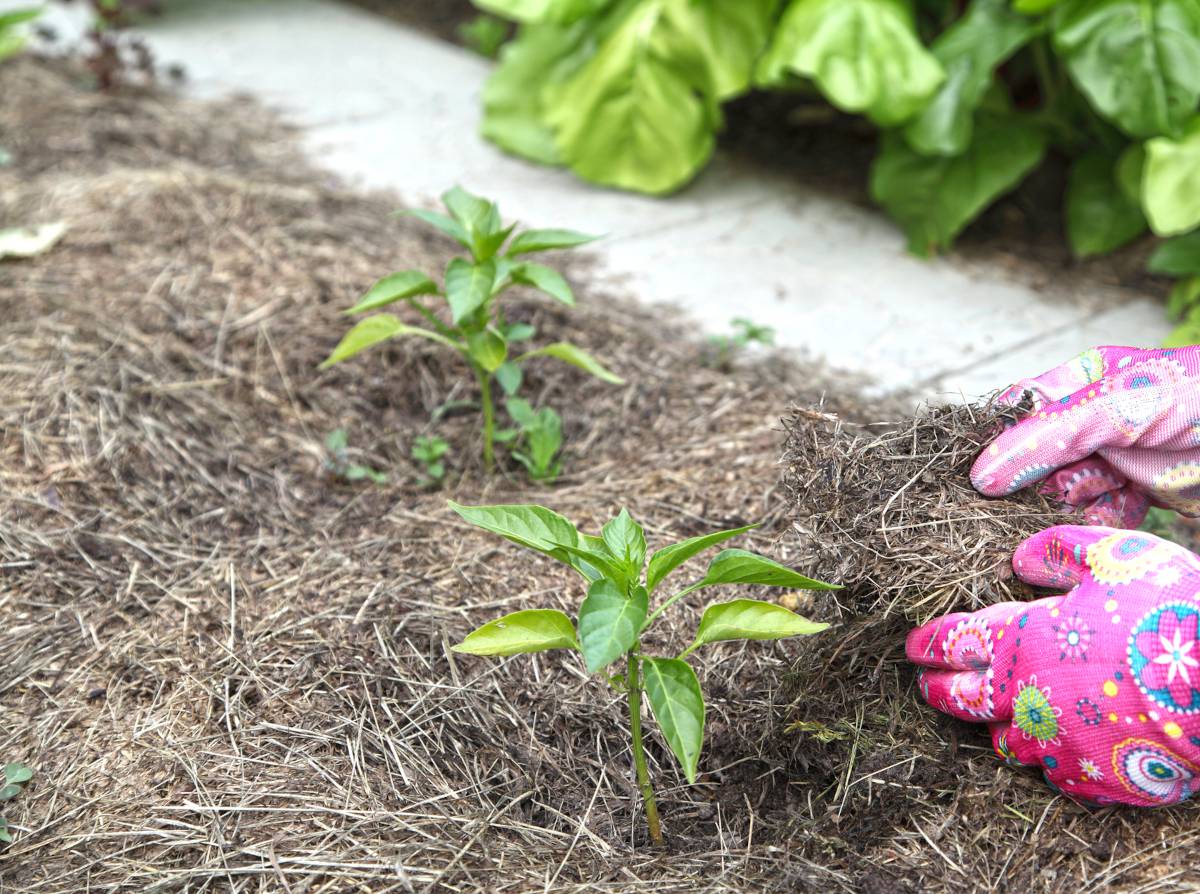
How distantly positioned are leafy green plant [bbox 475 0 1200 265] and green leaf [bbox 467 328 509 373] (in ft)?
4.40

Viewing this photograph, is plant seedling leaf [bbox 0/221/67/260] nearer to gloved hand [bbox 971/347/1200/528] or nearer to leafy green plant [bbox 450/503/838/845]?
leafy green plant [bbox 450/503/838/845]

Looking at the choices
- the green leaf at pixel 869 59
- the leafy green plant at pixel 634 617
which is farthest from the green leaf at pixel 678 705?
the green leaf at pixel 869 59

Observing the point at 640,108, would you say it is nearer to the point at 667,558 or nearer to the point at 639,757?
the point at 667,558

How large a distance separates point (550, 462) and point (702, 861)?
1.08m

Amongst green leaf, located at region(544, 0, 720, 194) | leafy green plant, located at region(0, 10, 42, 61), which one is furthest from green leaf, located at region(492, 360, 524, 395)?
leafy green plant, located at region(0, 10, 42, 61)

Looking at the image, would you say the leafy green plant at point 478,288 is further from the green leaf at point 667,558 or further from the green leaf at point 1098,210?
the green leaf at point 1098,210

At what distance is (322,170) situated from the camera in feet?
12.3

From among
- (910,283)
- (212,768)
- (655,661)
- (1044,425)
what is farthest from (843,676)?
(910,283)

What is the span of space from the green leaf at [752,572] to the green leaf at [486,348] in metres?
0.86

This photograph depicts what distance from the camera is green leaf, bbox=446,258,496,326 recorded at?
2115 mm

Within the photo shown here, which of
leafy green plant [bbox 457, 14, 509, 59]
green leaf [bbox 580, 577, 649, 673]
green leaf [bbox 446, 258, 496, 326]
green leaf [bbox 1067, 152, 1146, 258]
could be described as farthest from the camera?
leafy green plant [bbox 457, 14, 509, 59]

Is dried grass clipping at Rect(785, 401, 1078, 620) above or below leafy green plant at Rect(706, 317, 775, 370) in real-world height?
above

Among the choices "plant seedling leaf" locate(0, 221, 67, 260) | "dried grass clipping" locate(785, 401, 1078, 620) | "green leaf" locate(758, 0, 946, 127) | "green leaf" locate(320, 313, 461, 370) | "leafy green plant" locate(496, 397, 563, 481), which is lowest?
"plant seedling leaf" locate(0, 221, 67, 260)

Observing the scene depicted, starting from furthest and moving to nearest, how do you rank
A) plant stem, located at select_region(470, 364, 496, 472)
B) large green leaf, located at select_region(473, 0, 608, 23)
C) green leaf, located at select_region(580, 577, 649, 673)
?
large green leaf, located at select_region(473, 0, 608, 23) → plant stem, located at select_region(470, 364, 496, 472) → green leaf, located at select_region(580, 577, 649, 673)
